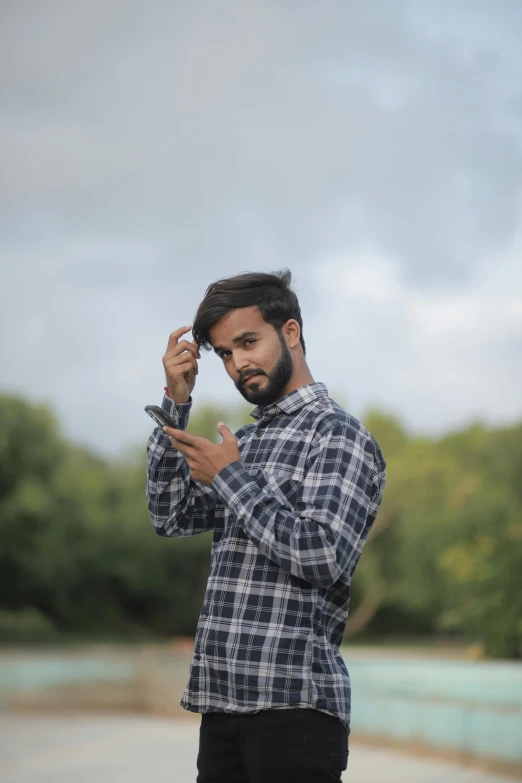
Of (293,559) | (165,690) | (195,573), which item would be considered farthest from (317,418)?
(195,573)

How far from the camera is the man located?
1.52 meters

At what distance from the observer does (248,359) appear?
1.72m

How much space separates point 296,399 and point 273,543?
335mm

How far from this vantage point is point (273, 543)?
4.91ft

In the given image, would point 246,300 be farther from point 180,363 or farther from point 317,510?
point 317,510

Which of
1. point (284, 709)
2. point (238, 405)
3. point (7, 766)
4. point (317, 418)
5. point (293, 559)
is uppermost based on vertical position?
point (238, 405)

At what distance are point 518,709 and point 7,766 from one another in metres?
3.11

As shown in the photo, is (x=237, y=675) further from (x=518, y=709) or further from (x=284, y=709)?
(x=518, y=709)

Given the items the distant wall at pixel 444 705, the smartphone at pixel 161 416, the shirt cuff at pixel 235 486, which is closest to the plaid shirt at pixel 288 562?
the shirt cuff at pixel 235 486

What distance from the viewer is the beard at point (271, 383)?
1729mm

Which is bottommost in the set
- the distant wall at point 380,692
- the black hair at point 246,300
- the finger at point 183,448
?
the distant wall at point 380,692

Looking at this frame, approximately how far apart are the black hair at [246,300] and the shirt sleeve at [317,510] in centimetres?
26

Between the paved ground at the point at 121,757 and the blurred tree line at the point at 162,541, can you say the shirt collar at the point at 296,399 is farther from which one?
the blurred tree line at the point at 162,541

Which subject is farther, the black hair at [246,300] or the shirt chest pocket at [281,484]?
the black hair at [246,300]
